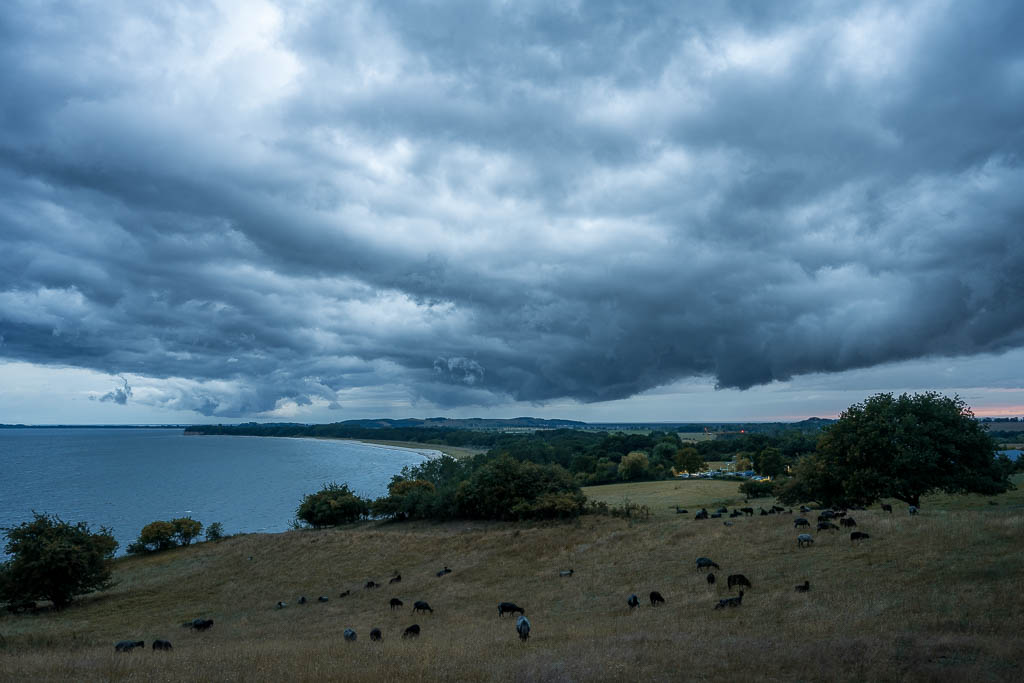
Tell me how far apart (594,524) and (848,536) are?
74.5 feet

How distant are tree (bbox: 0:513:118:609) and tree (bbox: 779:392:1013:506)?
61.8 metres

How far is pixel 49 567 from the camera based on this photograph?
43.1m

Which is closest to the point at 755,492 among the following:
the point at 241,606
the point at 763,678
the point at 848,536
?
the point at 848,536

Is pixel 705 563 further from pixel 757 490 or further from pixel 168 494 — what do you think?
pixel 168 494

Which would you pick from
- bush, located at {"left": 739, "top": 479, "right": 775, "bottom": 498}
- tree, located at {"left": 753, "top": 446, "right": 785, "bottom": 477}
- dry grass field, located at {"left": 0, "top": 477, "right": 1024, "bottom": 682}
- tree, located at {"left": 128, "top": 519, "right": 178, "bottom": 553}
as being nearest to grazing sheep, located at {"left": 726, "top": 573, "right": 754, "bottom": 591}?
dry grass field, located at {"left": 0, "top": 477, "right": 1024, "bottom": 682}

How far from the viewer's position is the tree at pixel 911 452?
43031mm

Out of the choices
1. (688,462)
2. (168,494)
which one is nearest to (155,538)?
(168,494)

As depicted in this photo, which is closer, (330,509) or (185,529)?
(185,529)

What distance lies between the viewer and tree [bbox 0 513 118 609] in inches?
1697

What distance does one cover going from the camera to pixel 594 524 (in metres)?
48.8

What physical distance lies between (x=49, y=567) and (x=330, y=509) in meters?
33.8

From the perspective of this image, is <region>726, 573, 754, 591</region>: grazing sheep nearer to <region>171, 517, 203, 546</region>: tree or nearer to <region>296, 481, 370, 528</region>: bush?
<region>296, 481, 370, 528</region>: bush

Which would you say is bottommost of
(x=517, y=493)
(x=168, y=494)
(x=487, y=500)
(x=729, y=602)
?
(x=168, y=494)

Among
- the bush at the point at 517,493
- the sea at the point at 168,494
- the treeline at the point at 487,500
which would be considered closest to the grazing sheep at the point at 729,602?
the treeline at the point at 487,500
